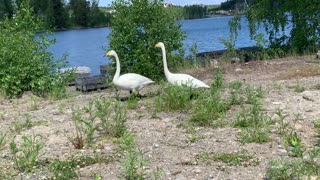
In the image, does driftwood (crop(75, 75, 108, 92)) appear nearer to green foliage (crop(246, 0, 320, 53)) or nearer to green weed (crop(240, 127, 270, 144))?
green foliage (crop(246, 0, 320, 53))

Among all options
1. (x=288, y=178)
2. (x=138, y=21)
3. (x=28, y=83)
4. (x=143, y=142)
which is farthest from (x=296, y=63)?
(x=288, y=178)

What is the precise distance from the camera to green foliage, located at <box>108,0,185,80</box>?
47.5 feet

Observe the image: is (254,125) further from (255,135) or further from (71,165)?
(71,165)

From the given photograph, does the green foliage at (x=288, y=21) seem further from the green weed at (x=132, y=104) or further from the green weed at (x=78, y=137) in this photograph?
the green weed at (x=78, y=137)

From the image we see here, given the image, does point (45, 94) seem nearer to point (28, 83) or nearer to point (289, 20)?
point (28, 83)

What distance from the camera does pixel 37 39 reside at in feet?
46.7

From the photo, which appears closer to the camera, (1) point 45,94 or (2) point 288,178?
(2) point 288,178

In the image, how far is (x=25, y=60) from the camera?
13336 mm

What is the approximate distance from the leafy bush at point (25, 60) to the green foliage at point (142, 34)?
6.08 ft

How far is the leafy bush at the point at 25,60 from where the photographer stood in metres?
13.0

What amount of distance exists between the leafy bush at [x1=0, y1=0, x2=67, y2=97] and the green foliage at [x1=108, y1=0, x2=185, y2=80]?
6.08 feet

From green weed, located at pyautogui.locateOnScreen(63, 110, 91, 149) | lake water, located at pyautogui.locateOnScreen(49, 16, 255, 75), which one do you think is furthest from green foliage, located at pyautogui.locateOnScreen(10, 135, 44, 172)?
lake water, located at pyautogui.locateOnScreen(49, 16, 255, 75)

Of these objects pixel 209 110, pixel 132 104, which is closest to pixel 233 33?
pixel 132 104

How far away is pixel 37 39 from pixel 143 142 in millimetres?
8937
